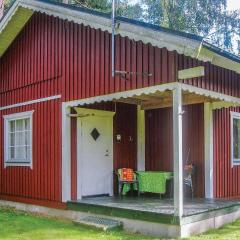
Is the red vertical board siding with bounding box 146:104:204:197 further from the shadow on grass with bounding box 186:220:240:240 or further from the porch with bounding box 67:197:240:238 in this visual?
the shadow on grass with bounding box 186:220:240:240

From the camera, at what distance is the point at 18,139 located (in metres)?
11.6

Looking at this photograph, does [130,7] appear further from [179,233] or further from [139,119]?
[179,233]

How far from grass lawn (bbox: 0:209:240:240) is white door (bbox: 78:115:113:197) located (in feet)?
4.09

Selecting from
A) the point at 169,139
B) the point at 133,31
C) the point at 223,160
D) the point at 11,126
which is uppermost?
the point at 133,31

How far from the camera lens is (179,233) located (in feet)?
23.2

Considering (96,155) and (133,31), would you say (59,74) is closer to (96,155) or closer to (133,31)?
(96,155)

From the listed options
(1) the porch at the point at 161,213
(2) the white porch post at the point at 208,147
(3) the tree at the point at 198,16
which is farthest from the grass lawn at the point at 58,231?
(3) the tree at the point at 198,16

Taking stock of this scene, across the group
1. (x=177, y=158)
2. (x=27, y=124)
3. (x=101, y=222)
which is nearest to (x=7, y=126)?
(x=27, y=124)

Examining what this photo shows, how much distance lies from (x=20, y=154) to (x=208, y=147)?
16.6 ft

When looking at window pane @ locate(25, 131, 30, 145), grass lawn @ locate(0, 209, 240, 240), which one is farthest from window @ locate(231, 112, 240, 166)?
window pane @ locate(25, 131, 30, 145)

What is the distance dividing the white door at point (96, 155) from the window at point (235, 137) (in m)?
3.14

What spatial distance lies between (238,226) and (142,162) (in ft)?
11.3

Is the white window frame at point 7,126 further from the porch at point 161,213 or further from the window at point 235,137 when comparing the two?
the window at point 235,137

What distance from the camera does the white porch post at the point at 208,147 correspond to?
31.6ft
